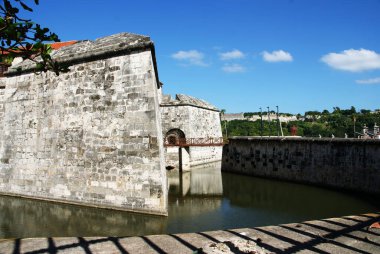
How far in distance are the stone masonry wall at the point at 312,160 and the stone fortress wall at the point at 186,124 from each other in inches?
119

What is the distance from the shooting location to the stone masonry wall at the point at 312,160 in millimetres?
13734

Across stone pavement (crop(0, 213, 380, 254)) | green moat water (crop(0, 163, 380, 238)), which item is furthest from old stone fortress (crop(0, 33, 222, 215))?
stone pavement (crop(0, 213, 380, 254))

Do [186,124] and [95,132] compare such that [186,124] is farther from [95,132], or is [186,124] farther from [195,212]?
[95,132]

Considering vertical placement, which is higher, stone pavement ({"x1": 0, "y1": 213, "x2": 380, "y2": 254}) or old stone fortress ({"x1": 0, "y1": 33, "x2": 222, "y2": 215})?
old stone fortress ({"x1": 0, "y1": 33, "x2": 222, "y2": 215})

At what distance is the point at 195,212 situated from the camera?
10570 mm

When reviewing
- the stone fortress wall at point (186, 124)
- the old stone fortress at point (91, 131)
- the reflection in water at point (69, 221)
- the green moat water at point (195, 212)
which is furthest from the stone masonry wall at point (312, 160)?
the reflection in water at point (69, 221)

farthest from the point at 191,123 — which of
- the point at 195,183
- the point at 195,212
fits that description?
the point at 195,212

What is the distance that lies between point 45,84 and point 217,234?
8374 millimetres

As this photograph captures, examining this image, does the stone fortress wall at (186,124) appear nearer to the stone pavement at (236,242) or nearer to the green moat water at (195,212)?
the green moat water at (195,212)

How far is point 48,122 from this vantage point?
11.2 metres

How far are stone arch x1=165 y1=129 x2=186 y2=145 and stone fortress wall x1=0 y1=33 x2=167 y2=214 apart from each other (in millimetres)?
14060

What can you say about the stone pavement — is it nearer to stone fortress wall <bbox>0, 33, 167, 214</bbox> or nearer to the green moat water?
the green moat water

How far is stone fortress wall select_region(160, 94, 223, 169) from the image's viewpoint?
901 inches

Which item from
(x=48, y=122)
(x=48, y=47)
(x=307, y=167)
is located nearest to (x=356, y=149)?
(x=307, y=167)
